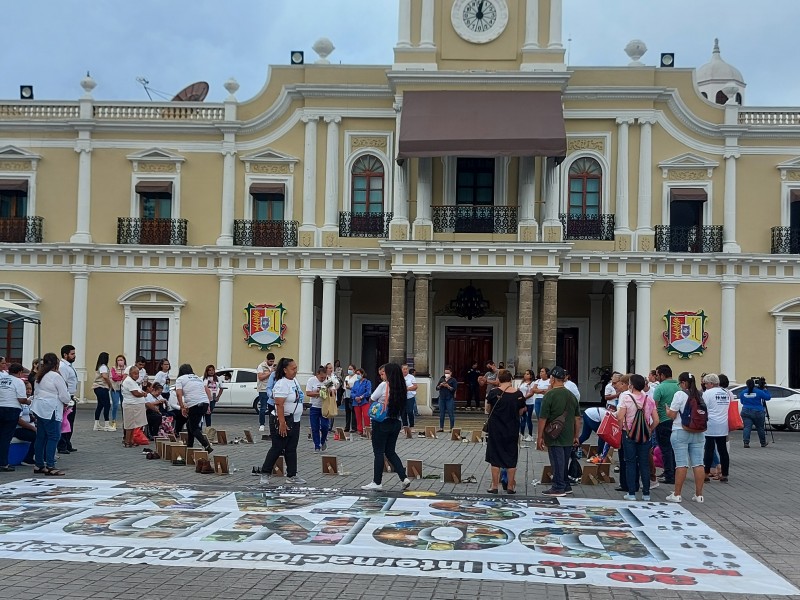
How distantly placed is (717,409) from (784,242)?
1766 centimetres

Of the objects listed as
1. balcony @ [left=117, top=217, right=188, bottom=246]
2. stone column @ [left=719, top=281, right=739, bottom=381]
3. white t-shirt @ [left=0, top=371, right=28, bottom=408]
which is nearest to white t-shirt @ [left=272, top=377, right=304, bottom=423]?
white t-shirt @ [left=0, top=371, right=28, bottom=408]

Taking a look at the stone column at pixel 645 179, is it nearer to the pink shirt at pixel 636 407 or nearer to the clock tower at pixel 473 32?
the clock tower at pixel 473 32

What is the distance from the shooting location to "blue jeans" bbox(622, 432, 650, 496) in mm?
12477

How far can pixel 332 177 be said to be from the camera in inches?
1187

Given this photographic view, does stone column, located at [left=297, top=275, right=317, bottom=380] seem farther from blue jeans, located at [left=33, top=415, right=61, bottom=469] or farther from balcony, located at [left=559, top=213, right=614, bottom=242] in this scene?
blue jeans, located at [left=33, top=415, right=61, bottom=469]

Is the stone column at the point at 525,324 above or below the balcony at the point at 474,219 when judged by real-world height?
below

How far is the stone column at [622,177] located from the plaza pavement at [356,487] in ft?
28.6

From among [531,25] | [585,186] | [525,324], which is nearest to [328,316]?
[525,324]

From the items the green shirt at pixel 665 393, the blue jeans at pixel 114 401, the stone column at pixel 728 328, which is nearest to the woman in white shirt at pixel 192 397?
the blue jeans at pixel 114 401

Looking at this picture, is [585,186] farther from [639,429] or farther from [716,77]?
[716,77]

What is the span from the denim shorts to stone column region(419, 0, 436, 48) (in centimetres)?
1946

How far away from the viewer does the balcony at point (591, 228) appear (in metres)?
29.5

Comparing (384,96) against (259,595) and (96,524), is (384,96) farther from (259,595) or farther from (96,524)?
(259,595)

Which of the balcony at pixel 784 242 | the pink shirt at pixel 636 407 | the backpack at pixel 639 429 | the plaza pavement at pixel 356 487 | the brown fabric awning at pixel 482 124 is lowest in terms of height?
the plaza pavement at pixel 356 487
